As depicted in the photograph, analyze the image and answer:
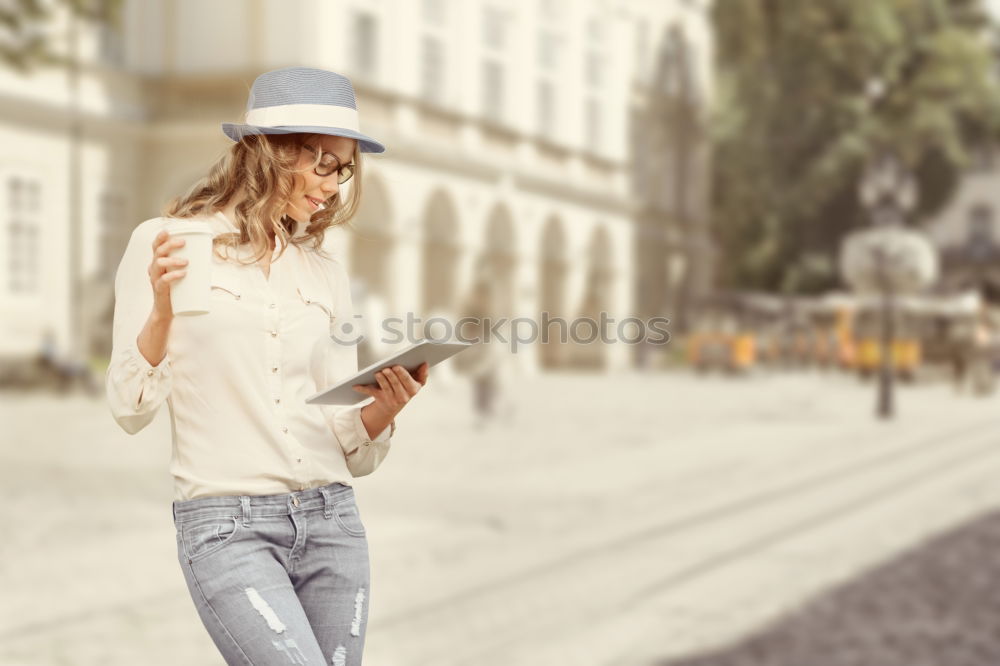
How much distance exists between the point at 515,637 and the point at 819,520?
17.6 feet

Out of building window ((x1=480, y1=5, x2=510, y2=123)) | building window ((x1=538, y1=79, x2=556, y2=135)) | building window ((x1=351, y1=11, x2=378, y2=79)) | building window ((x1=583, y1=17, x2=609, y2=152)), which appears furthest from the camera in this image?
building window ((x1=583, y1=17, x2=609, y2=152))

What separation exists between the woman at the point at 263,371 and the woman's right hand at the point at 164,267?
0.06ft

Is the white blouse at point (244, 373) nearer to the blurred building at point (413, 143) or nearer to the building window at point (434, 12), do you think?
the blurred building at point (413, 143)

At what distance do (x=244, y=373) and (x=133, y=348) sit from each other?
0.11 m

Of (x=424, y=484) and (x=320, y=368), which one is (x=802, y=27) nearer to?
(x=424, y=484)

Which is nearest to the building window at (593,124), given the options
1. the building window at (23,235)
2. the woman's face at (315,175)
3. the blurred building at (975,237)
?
the building window at (23,235)

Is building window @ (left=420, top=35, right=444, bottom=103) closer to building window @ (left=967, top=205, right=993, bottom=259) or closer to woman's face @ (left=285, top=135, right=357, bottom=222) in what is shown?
woman's face @ (left=285, top=135, right=357, bottom=222)

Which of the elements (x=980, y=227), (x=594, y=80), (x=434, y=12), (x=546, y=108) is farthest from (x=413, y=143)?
(x=980, y=227)

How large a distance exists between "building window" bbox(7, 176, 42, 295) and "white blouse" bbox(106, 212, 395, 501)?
2648cm

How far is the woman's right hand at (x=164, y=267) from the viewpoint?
3.84 ft

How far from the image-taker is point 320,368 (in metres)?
1.38

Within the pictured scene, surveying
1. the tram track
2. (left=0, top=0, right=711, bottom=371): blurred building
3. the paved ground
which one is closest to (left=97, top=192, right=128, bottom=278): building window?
(left=0, top=0, right=711, bottom=371): blurred building

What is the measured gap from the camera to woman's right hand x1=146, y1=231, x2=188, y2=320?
117 centimetres

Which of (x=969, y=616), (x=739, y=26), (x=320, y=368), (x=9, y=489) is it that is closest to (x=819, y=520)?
(x=969, y=616)
